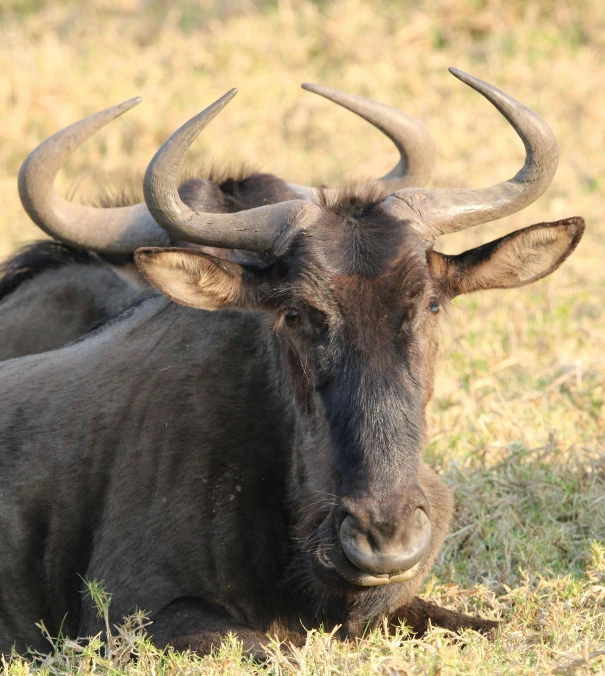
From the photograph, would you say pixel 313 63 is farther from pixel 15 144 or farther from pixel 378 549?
pixel 378 549

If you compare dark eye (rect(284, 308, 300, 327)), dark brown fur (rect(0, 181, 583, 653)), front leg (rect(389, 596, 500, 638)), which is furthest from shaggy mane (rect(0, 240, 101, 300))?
front leg (rect(389, 596, 500, 638))

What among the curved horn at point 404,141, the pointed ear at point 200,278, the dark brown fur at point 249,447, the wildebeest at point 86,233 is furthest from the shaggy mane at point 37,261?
the pointed ear at point 200,278

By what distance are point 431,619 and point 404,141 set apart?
121 inches

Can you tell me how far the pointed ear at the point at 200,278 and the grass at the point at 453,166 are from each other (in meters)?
1.01

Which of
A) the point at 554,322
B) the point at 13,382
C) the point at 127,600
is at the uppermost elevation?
the point at 13,382

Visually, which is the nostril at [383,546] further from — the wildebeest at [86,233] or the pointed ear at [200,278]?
the wildebeest at [86,233]

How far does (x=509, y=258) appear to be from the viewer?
15.7 ft

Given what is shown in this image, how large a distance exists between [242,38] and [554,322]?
886cm

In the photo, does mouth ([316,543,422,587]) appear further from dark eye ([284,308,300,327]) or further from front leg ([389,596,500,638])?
dark eye ([284,308,300,327])

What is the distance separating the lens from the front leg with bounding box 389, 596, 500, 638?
479 cm

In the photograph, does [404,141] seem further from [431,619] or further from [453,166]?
[453,166]

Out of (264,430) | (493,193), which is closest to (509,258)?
(493,193)

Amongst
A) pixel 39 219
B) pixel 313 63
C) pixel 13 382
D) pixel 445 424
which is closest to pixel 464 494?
pixel 445 424

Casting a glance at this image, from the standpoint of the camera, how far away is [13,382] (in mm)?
5855
